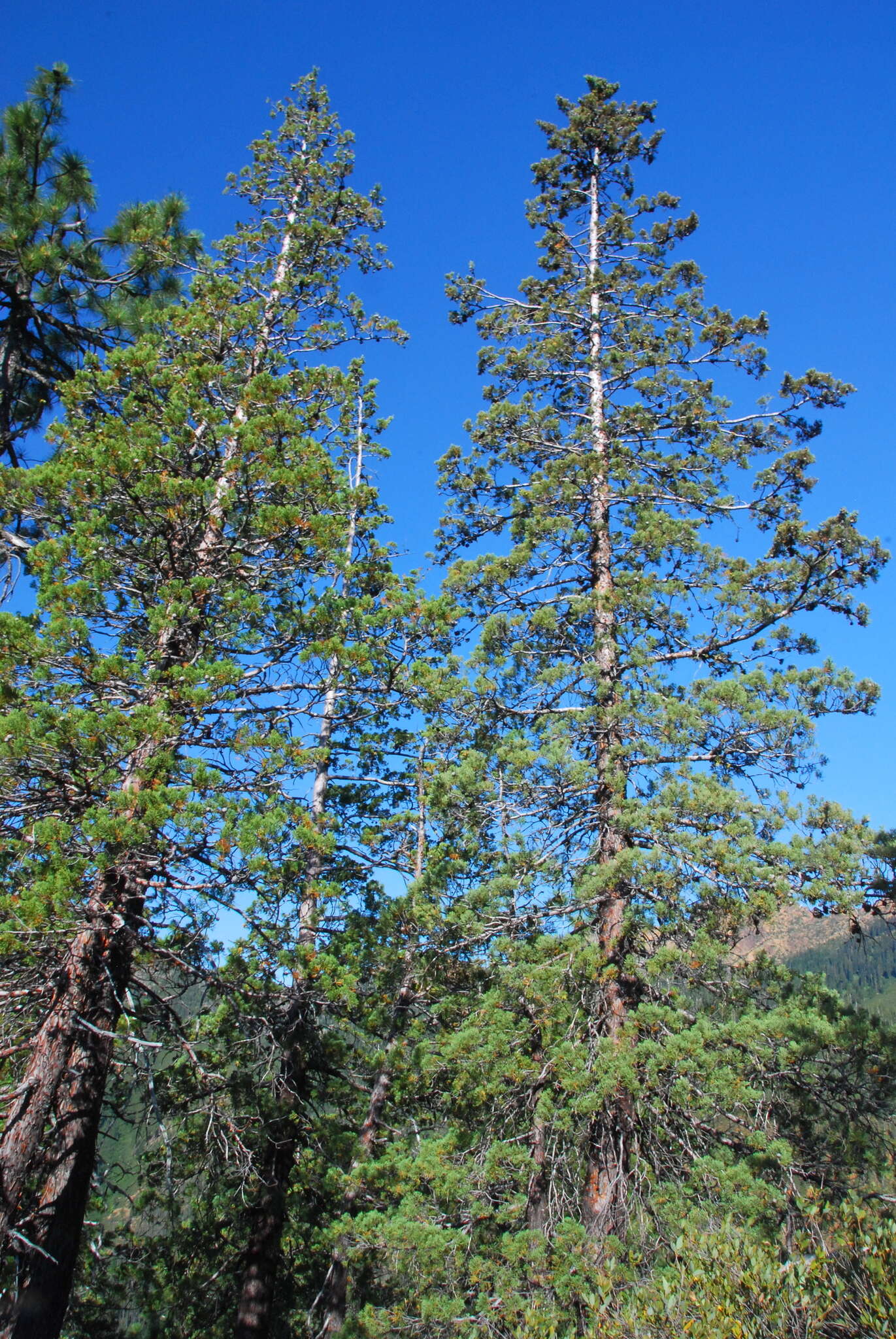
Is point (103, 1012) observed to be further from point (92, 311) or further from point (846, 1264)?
point (92, 311)

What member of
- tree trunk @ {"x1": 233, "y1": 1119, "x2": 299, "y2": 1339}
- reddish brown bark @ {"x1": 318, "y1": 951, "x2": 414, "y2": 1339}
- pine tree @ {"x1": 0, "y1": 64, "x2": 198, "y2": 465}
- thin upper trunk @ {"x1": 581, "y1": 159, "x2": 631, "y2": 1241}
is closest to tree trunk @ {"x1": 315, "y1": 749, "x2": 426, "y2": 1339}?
reddish brown bark @ {"x1": 318, "y1": 951, "x2": 414, "y2": 1339}

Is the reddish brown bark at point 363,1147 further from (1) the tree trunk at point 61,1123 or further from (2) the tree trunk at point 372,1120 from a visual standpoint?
(1) the tree trunk at point 61,1123

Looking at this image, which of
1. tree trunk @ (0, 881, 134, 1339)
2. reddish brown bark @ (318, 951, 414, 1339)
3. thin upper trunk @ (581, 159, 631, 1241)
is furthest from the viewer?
reddish brown bark @ (318, 951, 414, 1339)

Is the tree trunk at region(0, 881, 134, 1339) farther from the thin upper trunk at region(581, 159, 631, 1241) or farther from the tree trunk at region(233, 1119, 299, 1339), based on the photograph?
the thin upper trunk at region(581, 159, 631, 1241)

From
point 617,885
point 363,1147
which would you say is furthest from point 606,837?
point 363,1147

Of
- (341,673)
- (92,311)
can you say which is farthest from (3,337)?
(341,673)

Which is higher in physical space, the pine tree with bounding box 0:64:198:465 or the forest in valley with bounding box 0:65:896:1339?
the pine tree with bounding box 0:64:198:465

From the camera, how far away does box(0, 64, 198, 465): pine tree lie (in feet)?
29.0

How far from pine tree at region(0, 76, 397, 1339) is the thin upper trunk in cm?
331

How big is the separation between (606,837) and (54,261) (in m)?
9.80

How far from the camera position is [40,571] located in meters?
6.73

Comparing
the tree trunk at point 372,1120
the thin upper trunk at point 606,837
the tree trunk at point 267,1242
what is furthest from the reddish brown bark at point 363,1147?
the thin upper trunk at point 606,837

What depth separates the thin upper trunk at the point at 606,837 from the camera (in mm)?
6629

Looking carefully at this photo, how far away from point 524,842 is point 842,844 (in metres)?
3.37
